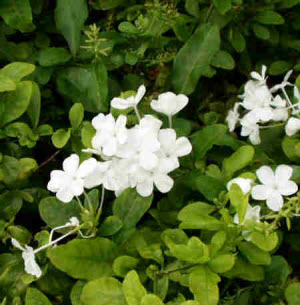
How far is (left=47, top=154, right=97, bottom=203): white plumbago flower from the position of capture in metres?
1.04

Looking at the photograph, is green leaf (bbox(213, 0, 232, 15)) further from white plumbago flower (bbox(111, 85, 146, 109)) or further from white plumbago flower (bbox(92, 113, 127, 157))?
white plumbago flower (bbox(92, 113, 127, 157))

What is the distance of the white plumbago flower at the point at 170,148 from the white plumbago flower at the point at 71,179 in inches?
5.8

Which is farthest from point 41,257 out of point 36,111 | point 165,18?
point 165,18

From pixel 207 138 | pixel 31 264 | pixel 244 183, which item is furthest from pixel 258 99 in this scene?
pixel 31 264

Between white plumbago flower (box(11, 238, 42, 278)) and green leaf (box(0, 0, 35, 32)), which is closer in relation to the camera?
white plumbago flower (box(11, 238, 42, 278))

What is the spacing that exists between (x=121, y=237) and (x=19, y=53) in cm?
Result: 66

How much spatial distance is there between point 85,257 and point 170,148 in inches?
12.1

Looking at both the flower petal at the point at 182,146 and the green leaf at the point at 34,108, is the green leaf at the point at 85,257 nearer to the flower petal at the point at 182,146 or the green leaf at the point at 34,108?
the flower petal at the point at 182,146

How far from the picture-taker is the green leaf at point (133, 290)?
98cm

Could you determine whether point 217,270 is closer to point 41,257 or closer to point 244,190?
point 244,190

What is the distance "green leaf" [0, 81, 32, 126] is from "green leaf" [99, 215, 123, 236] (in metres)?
0.37

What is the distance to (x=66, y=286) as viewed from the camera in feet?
3.87

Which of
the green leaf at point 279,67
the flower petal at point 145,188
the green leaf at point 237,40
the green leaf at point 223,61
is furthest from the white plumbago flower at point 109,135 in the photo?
the green leaf at point 279,67

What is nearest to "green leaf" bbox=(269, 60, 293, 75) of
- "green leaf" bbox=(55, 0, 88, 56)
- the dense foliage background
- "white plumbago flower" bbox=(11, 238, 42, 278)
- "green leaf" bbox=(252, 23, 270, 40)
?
the dense foliage background
